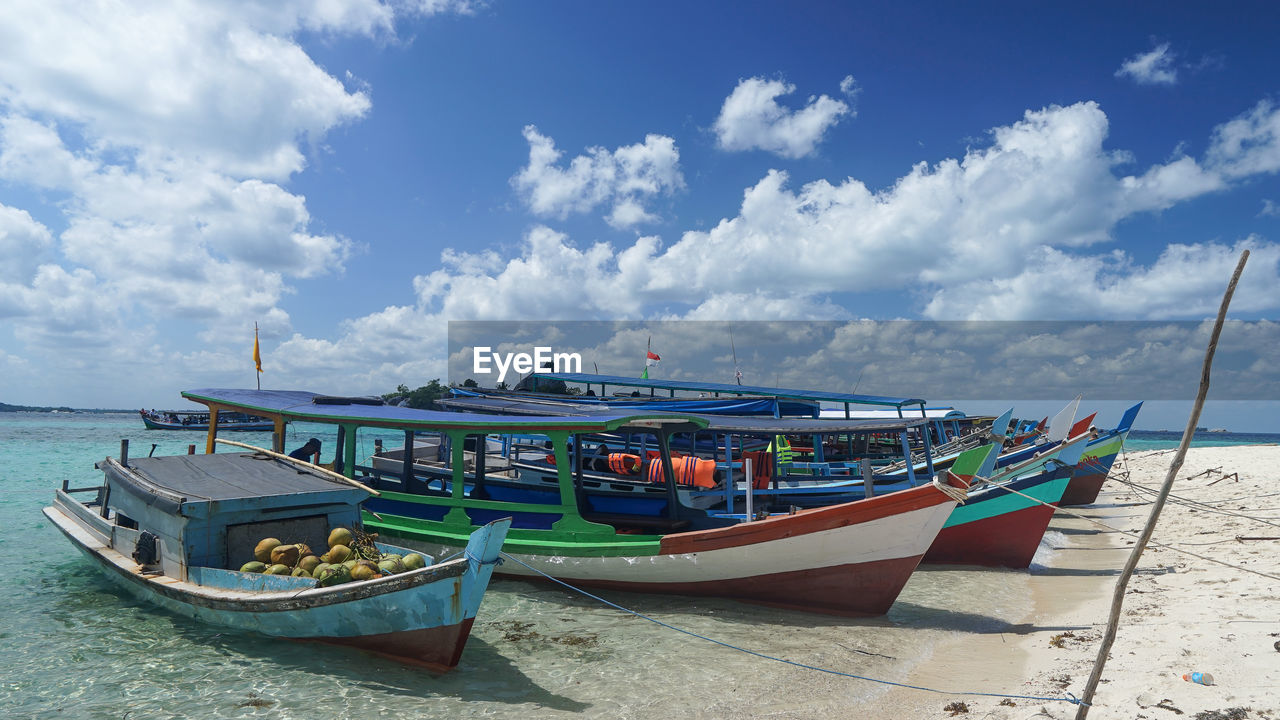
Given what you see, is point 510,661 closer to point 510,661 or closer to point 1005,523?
point 510,661

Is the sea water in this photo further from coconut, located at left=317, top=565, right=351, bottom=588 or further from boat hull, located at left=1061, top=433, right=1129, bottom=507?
boat hull, located at left=1061, top=433, right=1129, bottom=507

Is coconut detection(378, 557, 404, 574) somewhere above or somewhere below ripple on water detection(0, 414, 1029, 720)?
above

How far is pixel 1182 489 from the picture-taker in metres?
24.5

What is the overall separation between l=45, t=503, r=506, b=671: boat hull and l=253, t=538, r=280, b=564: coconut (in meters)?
0.32

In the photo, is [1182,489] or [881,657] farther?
[1182,489]

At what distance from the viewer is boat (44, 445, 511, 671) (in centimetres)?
688

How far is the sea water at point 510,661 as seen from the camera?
6754 millimetres

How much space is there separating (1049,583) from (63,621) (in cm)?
1589

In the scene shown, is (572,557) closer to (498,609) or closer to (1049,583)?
(498,609)

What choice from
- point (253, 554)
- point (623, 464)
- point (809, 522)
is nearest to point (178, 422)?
point (623, 464)

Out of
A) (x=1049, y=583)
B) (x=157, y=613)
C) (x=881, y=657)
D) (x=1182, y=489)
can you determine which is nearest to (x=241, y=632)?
(x=157, y=613)

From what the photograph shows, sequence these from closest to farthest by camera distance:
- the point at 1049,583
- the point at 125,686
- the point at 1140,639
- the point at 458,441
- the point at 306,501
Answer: the point at 125,686 → the point at 1140,639 → the point at 306,501 → the point at 458,441 → the point at 1049,583

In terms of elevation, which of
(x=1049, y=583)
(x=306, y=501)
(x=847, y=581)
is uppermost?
(x=306, y=501)

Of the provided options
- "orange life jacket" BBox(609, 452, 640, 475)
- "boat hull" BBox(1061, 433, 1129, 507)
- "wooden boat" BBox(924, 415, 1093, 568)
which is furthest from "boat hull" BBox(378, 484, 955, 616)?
"boat hull" BBox(1061, 433, 1129, 507)
